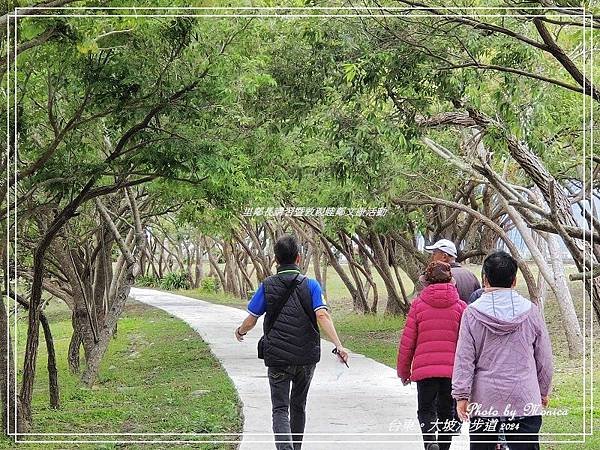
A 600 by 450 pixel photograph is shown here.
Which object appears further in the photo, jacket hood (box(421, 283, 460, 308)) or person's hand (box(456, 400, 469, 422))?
jacket hood (box(421, 283, 460, 308))

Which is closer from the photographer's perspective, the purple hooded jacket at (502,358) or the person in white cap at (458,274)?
the purple hooded jacket at (502,358)

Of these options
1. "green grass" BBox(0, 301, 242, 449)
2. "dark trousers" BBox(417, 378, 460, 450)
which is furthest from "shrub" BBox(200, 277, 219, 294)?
"dark trousers" BBox(417, 378, 460, 450)

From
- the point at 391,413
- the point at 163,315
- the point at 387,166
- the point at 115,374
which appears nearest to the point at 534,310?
the point at 391,413

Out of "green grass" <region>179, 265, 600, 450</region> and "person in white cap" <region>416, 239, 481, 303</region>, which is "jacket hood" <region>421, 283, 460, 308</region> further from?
"green grass" <region>179, 265, 600, 450</region>

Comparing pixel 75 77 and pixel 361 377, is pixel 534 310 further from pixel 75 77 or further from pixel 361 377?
pixel 361 377

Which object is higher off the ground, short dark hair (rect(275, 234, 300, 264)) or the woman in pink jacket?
short dark hair (rect(275, 234, 300, 264))

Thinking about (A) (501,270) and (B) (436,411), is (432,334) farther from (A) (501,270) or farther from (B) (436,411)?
(A) (501,270)

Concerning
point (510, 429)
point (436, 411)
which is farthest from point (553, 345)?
point (510, 429)

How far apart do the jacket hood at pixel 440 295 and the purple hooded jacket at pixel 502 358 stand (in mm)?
1294

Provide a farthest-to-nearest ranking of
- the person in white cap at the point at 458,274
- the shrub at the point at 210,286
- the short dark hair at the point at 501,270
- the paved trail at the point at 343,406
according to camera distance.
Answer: the shrub at the point at 210,286, the paved trail at the point at 343,406, the person in white cap at the point at 458,274, the short dark hair at the point at 501,270

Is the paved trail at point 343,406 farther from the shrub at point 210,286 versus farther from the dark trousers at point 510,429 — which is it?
the shrub at point 210,286

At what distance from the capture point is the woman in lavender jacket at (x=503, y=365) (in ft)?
16.3

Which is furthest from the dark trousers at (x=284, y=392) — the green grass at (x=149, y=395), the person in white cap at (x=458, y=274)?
the green grass at (x=149, y=395)

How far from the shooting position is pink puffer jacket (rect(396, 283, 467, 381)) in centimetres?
633
